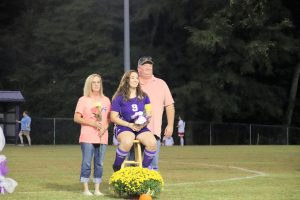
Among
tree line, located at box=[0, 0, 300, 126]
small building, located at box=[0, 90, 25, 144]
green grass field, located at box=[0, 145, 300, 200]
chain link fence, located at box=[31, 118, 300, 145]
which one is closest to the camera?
green grass field, located at box=[0, 145, 300, 200]

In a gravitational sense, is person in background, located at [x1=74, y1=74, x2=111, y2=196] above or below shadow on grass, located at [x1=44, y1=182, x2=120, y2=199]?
above

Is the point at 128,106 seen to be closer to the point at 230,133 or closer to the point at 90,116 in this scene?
the point at 90,116

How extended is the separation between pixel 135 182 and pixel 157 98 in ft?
5.48

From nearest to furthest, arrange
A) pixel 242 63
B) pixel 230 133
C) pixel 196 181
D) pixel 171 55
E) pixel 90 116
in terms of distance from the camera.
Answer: pixel 90 116
pixel 196 181
pixel 242 63
pixel 230 133
pixel 171 55

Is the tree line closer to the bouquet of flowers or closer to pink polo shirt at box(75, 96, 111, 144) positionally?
pink polo shirt at box(75, 96, 111, 144)

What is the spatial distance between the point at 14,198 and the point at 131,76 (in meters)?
2.58

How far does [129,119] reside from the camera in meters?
11.9

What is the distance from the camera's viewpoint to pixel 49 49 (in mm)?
52594

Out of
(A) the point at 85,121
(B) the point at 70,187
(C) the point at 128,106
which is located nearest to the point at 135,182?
Result: (C) the point at 128,106

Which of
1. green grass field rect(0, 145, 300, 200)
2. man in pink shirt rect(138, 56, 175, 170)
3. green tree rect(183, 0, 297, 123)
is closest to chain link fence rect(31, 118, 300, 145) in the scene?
green tree rect(183, 0, 297, 123)

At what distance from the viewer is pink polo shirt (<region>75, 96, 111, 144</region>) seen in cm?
1245

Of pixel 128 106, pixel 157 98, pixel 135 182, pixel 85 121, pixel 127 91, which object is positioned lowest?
pixel 135 182

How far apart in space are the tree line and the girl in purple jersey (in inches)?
1353

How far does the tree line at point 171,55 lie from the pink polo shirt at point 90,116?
3386 cm
